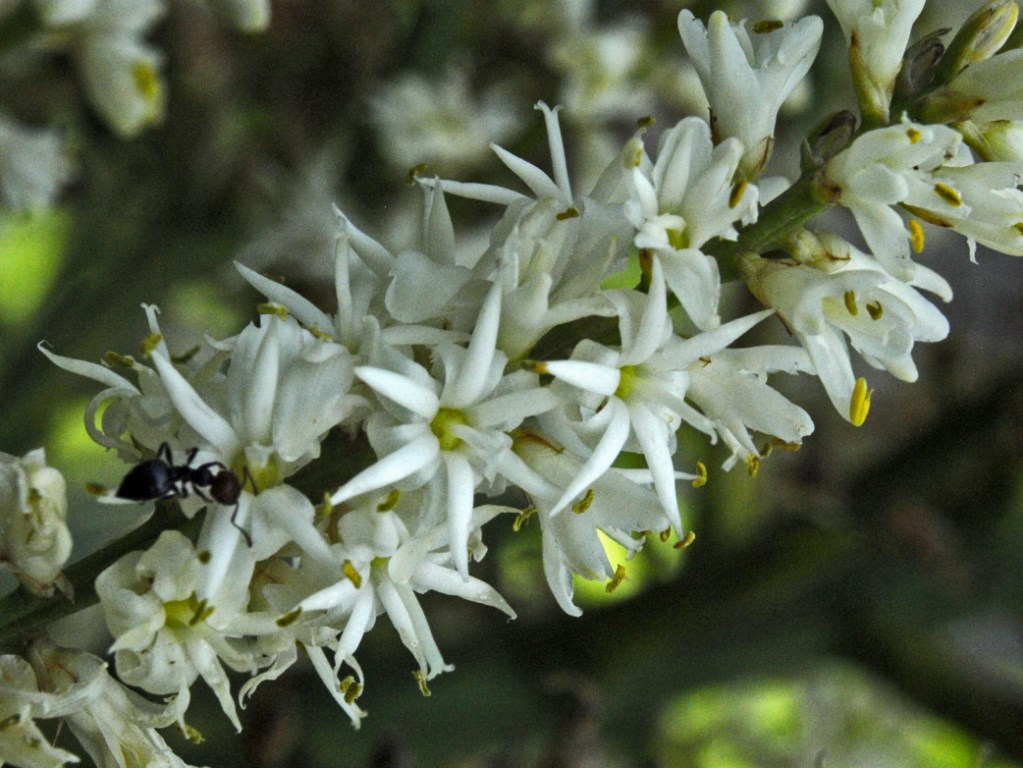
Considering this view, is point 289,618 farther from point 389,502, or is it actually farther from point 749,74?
point 749,74

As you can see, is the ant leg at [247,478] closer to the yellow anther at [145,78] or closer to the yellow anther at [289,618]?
the yellow anther at [289,618]

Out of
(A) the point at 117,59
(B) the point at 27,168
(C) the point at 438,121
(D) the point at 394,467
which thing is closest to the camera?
(D) the point at 394,467

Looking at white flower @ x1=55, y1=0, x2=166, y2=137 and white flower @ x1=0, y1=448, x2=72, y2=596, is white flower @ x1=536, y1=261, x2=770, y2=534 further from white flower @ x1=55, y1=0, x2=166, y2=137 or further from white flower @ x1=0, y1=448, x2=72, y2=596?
white flower @ x1=55, y1=0, x2=166, y2=137

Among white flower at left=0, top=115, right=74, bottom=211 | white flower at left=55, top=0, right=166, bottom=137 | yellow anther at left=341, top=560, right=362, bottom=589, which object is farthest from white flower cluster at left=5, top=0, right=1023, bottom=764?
white flower at left=0, top=115, right=74, bottom=211

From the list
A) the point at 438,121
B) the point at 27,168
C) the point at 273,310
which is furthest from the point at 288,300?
the point at 438,121

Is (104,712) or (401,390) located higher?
(401,390)

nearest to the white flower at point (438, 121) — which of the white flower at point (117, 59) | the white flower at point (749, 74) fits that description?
the white flower at point (117, 59)

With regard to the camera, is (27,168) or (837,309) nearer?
(837,309)
